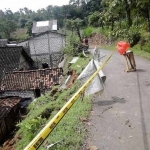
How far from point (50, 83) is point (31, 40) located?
13025mm

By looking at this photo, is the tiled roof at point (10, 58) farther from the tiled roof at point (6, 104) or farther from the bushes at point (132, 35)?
the bushes at point (132, 35)

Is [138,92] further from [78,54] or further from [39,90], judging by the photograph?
[78,54]

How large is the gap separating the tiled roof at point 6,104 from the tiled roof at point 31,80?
4.76 feet

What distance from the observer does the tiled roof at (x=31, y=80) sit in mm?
18002

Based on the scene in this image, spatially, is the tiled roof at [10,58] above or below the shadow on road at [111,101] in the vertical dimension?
below

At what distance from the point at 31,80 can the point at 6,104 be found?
324 centimetres

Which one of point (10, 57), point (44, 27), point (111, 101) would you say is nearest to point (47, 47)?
point (10, 57)

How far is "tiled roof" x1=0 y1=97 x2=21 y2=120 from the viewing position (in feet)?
47.5

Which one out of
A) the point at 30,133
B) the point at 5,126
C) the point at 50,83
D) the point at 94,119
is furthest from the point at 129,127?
the point at 50,83

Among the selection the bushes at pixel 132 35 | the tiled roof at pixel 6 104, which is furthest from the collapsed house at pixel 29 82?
the bushes at pixel 132 35

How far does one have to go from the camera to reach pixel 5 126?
47.8ft

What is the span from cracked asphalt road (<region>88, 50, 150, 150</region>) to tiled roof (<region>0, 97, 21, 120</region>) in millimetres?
7633

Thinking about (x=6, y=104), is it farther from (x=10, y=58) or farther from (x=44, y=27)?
(x=44, y=27)

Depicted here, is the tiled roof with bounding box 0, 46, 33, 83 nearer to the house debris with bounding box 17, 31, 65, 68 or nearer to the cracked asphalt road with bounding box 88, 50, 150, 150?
the house debris with bounding box 17, 31, 65, 68
